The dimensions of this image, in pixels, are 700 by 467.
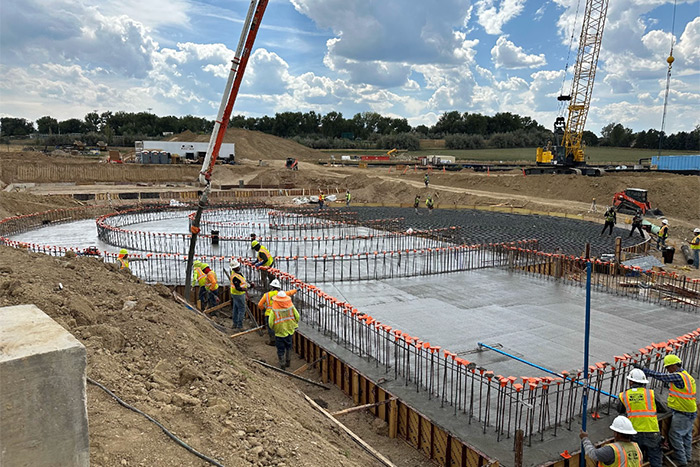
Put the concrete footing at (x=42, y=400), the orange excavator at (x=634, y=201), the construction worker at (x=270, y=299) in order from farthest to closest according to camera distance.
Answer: the orange excavator at (x=634, y=201) < the construction worker at (x=270, y=299) < the concrete footing at (x=42, y=400)

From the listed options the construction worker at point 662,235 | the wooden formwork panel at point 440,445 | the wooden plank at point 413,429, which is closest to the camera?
the wooden formwork panel at point 440,445

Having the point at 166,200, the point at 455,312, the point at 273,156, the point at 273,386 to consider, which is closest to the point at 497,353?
the point at 455,312

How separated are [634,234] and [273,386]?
23279mm

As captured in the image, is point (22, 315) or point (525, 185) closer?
point (22, 315)

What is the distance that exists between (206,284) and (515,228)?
60.4ft

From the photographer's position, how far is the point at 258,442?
193 inches

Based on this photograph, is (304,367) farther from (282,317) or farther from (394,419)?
(394,419)

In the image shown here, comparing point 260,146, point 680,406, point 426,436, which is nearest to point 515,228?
point 680,406

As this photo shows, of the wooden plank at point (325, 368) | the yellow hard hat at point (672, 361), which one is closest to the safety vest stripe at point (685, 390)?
the yellow hard hat at point (672, 361)

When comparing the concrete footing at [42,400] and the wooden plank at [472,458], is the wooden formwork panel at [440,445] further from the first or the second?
the concrete footing at [42,400]

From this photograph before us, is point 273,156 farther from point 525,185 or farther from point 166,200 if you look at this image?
point 525,185

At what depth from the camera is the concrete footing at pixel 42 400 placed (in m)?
3.14

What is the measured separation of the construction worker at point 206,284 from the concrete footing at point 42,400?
344 inches

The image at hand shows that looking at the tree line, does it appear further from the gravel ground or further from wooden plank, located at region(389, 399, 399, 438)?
wooden plank, located at region(389, 399, 399, 438)
